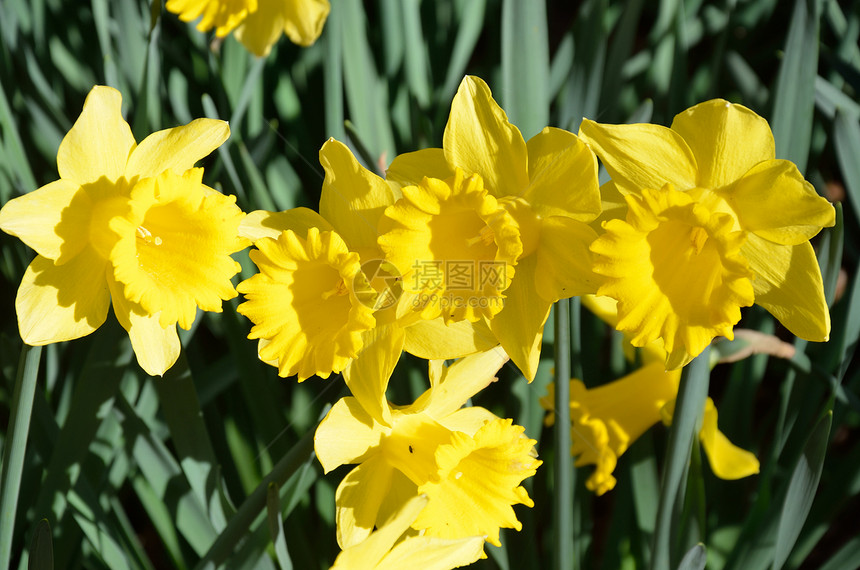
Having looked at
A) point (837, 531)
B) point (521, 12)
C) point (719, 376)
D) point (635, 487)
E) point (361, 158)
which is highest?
point (521, 12)

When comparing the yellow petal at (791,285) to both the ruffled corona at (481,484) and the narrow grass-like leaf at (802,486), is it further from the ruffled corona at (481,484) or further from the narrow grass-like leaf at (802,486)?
the ruffled corona at (481,484)

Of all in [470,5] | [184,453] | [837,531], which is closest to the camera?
[184,453]

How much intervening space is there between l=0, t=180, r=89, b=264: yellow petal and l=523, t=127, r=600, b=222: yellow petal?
73cm

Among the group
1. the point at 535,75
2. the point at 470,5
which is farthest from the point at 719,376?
the point at 470,5

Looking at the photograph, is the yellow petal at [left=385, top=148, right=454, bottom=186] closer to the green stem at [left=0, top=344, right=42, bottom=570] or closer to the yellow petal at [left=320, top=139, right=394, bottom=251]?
the yellow petal at [left=320, top=139, right=394, bottom=251]

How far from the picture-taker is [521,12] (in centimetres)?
148

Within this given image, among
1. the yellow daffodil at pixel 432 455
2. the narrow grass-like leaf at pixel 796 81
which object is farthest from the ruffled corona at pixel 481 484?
the narrow grass-like leaf at pixel 796 81

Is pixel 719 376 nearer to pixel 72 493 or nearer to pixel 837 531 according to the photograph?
pixel 837 531

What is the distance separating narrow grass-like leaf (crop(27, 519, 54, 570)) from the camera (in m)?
1.07

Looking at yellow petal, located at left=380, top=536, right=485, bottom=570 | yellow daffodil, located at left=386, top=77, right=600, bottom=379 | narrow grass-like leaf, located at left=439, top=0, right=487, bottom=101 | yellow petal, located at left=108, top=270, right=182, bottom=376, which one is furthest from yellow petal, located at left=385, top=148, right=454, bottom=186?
narrow grass-like leaf, located at left=439, top=0, right=487, bottom=101

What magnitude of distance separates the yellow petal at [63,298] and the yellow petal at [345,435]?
44cm

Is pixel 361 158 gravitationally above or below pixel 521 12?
below

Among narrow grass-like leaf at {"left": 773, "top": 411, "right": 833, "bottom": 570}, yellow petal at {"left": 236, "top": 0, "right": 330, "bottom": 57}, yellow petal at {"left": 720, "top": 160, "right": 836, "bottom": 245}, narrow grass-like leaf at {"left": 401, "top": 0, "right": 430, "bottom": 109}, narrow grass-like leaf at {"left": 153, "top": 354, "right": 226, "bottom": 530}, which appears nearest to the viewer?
yellow petal at {"left": 720, "top": 160, "right": 836, "bottom": 245}

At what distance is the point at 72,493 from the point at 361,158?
90cm
